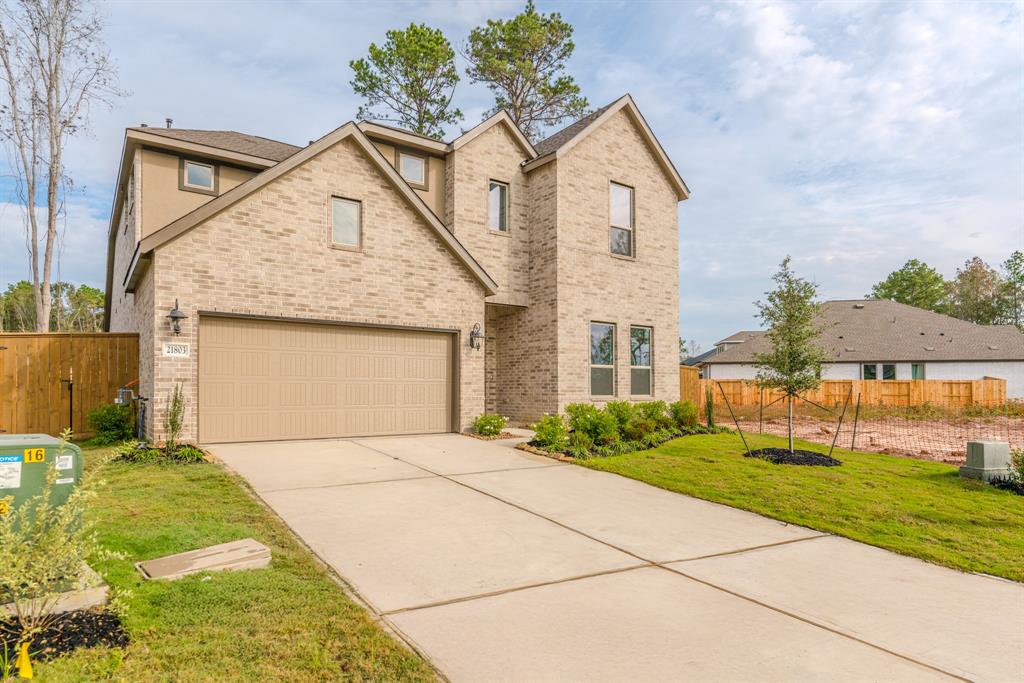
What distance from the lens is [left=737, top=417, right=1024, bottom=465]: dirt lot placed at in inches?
536

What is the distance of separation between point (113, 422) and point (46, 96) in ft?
54.0

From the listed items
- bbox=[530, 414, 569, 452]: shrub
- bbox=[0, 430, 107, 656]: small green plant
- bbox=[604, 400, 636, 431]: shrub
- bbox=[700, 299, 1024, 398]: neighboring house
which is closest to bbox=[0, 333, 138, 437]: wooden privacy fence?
bbox=[530, 414, 569, 452]: shrub

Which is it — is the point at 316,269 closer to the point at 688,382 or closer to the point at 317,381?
the point at 317,381

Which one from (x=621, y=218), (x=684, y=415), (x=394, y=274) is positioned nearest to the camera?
(x=394, y=274)

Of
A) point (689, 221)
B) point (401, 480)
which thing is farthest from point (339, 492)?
point (689, 221)

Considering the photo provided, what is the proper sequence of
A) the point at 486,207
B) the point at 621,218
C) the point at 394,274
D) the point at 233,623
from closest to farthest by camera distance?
the point at 233,623 → the point at 394,274 → the point at 486,207 → the point at 621,218

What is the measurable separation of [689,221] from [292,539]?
18034 millimetres

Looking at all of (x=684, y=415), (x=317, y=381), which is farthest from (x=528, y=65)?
(x=317, y=381)

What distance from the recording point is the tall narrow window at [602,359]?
1567 cm

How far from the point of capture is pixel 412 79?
27.3 m

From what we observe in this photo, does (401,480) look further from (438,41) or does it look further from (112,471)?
(438,41)

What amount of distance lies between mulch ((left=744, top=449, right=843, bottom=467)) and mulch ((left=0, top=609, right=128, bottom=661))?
32.3 feet

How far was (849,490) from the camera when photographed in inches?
324

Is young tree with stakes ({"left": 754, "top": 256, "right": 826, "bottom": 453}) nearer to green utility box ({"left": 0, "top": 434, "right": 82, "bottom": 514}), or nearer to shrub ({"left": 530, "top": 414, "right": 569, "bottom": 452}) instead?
shrub ({"left": 530, "top": 414, "right": 569, "bottom": 452})
